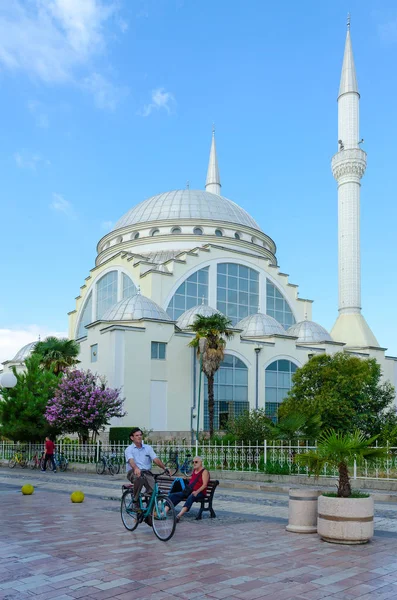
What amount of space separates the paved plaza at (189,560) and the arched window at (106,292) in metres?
34.9

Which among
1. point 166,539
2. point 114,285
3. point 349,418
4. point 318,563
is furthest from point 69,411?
point 114,285

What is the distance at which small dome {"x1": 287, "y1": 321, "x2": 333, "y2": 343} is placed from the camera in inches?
1683

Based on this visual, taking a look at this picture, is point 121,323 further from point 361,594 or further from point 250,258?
point 361,594

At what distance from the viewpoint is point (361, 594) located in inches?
228

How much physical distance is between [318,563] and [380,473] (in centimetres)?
941

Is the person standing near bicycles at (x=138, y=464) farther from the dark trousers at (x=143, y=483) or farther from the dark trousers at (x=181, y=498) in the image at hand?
the dark trousers at (x=181, y=498)

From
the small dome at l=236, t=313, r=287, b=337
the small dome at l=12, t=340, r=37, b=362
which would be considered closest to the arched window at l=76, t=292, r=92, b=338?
the small dome at l=12, t=340, r=37, b=362

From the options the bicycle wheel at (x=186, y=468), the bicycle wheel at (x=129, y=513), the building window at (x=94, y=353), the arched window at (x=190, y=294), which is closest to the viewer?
the bicycle wheel at (x=129, y=513)

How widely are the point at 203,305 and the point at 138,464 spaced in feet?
98.4

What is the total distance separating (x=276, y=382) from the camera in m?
39.7

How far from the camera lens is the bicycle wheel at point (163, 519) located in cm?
831

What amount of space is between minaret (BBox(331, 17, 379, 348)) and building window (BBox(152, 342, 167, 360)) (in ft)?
50.6

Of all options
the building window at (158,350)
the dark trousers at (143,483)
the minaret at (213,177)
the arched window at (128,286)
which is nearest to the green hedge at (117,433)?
the building window at (158,350)

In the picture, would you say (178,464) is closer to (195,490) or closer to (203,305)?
(195,490)
